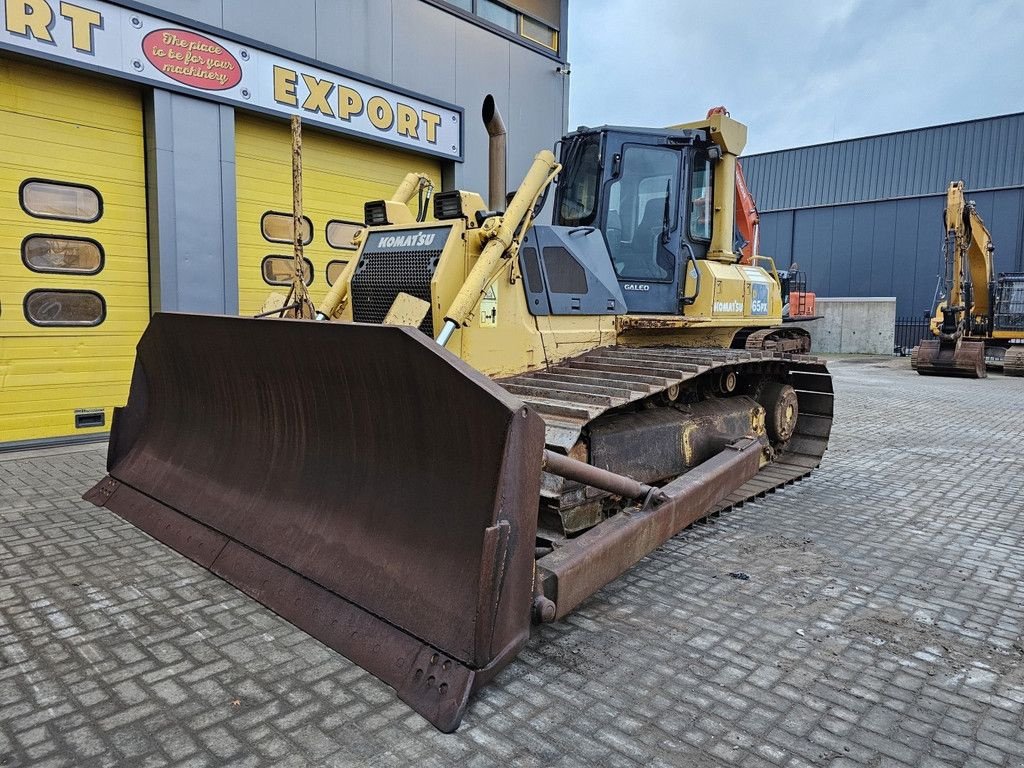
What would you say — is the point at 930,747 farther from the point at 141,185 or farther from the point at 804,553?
the point at 141,185

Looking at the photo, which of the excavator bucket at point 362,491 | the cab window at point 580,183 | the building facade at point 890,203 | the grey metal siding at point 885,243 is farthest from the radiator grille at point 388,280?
the building facade at point 890,203

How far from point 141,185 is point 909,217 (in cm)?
2714

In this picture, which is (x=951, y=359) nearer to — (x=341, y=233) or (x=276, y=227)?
(x=341, y=233)

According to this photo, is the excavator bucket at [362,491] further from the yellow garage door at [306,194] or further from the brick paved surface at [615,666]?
the yellow garage door at [306,194]

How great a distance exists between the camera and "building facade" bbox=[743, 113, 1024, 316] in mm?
25156

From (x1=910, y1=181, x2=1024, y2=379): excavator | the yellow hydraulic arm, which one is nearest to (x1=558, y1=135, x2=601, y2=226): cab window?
the yellow hydraulic arm

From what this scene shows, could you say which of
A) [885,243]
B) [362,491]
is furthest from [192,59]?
[885,243]

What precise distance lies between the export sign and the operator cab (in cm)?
400

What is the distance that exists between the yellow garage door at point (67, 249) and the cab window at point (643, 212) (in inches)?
199

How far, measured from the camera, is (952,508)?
17.5 ft

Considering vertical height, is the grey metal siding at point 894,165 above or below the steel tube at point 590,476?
above

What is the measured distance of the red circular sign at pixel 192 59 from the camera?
23.2 feet

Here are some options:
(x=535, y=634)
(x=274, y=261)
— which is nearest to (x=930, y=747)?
(x=535, y=634)

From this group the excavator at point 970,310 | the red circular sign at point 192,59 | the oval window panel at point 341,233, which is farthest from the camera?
the excavator at point 970,310
